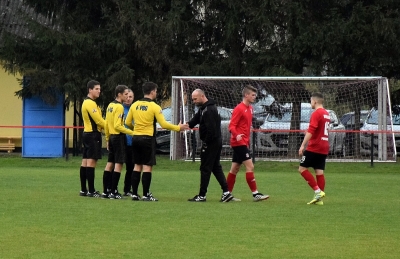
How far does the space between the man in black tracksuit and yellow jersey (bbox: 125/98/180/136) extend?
0.42 meters

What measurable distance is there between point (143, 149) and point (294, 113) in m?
14.4

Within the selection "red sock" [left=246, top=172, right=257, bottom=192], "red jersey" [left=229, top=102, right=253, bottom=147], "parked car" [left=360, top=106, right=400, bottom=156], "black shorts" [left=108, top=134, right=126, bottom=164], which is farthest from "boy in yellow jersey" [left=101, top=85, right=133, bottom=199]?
"parked car" [left=360, top=106, right=400, bottom=156]

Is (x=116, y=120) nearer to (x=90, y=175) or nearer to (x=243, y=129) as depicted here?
(x=90, y=175)

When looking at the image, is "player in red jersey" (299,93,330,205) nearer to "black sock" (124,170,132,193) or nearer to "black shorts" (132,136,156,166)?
"black shorts" (132,136,156,166)

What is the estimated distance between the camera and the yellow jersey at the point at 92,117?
16.0 meters

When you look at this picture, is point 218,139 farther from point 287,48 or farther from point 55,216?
point 287,48

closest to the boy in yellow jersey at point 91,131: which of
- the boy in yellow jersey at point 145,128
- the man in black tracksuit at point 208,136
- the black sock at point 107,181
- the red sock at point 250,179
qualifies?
the black sock at point 107,181

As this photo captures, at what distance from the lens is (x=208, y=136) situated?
50.1 ft

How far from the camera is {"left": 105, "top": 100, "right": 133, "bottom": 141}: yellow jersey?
1571cm

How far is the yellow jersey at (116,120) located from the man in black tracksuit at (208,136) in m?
1.20

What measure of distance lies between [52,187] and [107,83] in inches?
439

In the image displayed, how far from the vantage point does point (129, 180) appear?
16828 mm

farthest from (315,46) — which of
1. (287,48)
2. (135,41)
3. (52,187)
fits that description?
(52,187)

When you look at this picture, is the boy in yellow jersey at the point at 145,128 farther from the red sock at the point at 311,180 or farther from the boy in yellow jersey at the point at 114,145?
the red sock at the point at 311,180
